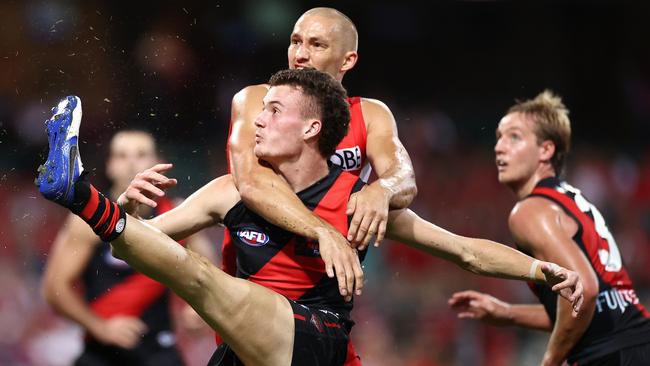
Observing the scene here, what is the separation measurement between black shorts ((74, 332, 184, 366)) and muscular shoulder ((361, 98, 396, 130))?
7.71 feet

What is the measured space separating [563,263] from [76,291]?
321cm

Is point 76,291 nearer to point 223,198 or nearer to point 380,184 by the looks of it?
point 223,198

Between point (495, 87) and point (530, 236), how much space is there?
884 centimetres

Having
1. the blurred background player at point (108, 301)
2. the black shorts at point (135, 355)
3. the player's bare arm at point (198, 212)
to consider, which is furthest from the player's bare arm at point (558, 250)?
the black shorts at point (135, 355)

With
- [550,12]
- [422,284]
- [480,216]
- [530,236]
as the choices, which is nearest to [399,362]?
[422,284]

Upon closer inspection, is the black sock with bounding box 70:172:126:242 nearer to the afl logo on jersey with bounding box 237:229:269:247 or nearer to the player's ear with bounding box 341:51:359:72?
the afl logo on jersey with bounding box 237:229:269:247

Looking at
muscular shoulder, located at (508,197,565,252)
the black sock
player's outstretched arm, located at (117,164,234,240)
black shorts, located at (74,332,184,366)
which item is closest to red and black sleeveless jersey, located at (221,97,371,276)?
player's outstretched arm, located at (117,164,234,240)

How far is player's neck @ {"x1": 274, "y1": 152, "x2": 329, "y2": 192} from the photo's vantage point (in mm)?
4598

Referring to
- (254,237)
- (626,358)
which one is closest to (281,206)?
(254,237)

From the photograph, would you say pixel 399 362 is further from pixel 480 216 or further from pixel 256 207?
pixel 256 207

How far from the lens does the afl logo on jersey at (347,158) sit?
201 inches

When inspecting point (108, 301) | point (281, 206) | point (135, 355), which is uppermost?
point (281, 206)

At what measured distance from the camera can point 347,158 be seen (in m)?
5.14

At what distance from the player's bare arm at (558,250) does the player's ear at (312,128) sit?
65.4 inches
